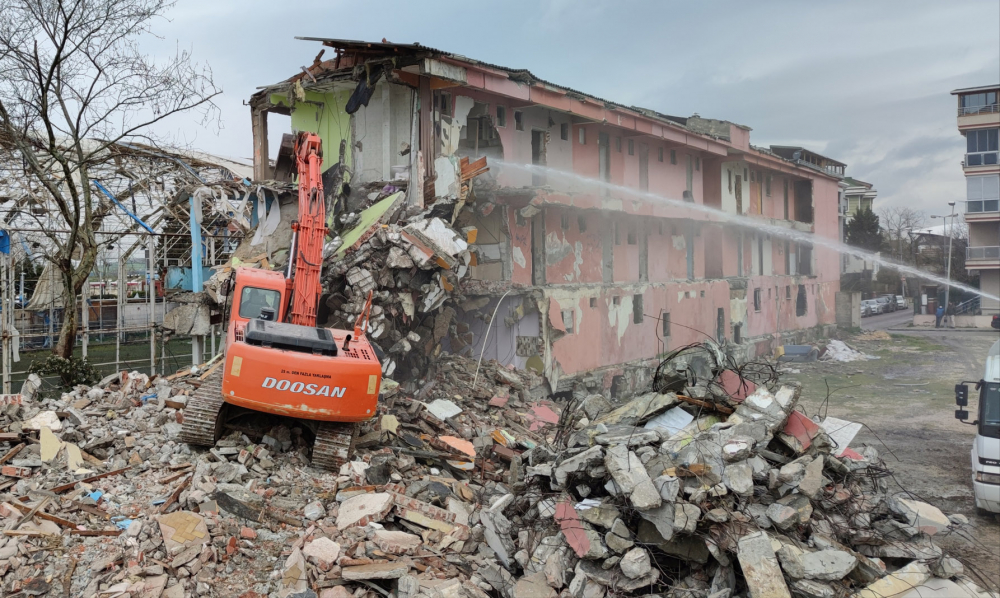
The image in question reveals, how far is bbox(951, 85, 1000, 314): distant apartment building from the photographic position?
144 feet

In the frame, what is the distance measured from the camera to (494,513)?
8.90 metres

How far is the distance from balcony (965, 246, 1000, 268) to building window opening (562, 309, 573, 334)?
34.8 meters

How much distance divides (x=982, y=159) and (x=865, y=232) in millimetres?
20484

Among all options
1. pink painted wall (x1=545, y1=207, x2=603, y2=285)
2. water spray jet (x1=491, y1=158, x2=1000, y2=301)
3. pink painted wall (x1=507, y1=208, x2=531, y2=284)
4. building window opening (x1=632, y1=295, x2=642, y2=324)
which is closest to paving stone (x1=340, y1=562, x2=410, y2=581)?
pink painted wall (x1=507, y1=208, x2=531, y2=284)

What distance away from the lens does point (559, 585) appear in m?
7.72

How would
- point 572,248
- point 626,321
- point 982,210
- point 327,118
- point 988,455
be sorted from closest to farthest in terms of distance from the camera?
point 988,455 → point 327,118 → point 572,248 → point 626,321 → point 982,210

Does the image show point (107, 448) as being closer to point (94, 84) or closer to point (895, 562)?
point (94, 84)

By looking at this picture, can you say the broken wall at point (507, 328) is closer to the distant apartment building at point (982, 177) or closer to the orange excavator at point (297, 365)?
the orange excavator at point (297, 365)

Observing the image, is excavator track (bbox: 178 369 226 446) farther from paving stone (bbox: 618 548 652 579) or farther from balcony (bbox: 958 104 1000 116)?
balcony (bbox: 958 104 1000 116)

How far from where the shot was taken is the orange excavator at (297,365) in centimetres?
982

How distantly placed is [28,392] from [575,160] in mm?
14551

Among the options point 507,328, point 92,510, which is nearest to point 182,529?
point 92,510

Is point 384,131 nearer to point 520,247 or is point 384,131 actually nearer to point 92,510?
point 520,247

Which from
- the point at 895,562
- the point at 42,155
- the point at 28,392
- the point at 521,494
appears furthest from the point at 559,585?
the point at 42,155
